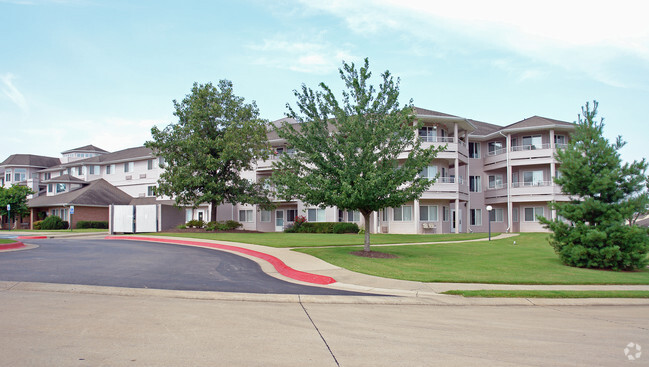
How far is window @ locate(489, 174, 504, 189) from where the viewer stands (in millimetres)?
43500

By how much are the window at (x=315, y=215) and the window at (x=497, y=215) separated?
1589 centimetres

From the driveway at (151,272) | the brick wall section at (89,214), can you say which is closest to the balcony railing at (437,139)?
the driveway at (151,272)

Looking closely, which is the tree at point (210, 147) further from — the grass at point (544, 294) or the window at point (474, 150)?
the grass at point (544, 294)

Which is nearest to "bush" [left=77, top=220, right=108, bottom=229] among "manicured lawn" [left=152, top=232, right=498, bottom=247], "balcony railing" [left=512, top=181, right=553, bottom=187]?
"manicured lawn" [left=152, top=232, right=498, bottom=247]

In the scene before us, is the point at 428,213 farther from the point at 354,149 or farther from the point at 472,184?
the point at 354,149

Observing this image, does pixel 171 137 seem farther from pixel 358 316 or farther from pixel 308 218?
pixel 358 316

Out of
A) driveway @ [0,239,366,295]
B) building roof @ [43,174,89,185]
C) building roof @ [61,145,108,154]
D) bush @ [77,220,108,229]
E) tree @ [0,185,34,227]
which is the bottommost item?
bush @ [77,220,108,229]

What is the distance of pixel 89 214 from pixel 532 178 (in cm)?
4711

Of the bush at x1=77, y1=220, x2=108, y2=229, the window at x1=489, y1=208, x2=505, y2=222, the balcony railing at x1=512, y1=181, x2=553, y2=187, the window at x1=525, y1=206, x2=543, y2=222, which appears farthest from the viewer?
the bush at x1=77, y1=220, x2=108, y2=229

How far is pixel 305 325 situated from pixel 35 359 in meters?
3.84

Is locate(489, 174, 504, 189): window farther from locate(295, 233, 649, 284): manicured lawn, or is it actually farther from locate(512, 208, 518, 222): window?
locate(295, 233, 649, 284): manicured lawn

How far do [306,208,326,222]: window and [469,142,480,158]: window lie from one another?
15.4m

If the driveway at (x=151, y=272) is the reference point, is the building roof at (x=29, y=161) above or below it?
above

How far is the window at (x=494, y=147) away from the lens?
143 ft
